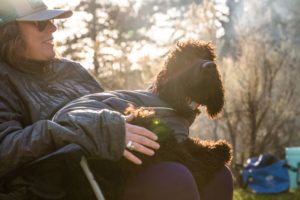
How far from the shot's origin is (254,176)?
8.36m

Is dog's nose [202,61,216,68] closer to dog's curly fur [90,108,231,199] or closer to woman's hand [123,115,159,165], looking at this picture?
dog's curly fur [90,108,231,199]

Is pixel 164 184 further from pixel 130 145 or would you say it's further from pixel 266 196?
pixel 266 196

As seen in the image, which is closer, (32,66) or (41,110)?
(41,110)

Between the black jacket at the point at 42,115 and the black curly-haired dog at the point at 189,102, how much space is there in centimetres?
14

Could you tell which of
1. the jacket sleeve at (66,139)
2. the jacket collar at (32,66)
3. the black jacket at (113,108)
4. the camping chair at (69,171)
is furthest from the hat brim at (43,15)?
the camping chair at (69,171)

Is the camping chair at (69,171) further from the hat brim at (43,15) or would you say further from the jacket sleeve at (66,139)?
the hat brim at (43,15)

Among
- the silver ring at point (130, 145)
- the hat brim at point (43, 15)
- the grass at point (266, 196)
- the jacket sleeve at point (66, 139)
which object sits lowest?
the grass at point (266, 196)

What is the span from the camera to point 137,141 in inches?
82.2

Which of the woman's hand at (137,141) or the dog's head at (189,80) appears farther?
the dog's head at (189,80)

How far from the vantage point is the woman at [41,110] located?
79.4 inches

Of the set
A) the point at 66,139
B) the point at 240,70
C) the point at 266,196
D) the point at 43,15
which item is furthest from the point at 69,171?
the point at 240,70

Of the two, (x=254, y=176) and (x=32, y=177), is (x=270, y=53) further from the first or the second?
(x=32, y=177)

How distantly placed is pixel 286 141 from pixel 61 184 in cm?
992

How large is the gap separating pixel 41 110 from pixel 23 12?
1.36ft
